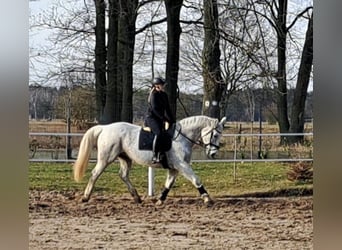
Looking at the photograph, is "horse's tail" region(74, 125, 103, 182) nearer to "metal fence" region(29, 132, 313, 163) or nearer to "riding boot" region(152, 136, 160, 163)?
"metal fence" region(29, 132, 313, 163)

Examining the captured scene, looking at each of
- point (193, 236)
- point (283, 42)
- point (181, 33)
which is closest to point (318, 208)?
point (193, 236)

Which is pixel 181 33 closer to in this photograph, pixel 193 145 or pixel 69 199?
pixel 193 145

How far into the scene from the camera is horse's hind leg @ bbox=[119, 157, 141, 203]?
3.94 meters

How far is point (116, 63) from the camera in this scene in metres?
3.97

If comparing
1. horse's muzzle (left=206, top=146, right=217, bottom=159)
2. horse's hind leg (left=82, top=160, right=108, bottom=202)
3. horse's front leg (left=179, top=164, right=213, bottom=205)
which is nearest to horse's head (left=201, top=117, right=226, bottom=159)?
horse's muzzle (left=206, top=146, right=217, bottom=159)

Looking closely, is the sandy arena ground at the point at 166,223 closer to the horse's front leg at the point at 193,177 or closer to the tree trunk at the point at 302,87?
the horse's front leg at the point at 193,177

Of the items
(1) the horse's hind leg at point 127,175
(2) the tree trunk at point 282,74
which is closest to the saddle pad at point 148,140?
(1) the horse's hind leg at point 127,175

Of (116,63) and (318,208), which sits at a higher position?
(116,63)

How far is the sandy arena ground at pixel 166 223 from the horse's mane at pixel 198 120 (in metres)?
0.49

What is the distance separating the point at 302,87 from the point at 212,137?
0.67 meters

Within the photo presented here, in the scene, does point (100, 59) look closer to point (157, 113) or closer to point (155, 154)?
point (157, 113)

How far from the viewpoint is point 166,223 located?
155 inches
